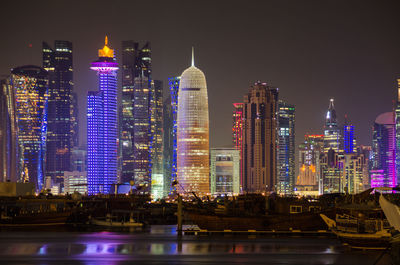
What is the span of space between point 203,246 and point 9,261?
22330mm

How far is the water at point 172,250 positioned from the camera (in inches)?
2571

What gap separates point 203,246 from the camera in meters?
78.6

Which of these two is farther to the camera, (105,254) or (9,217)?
(9,217)

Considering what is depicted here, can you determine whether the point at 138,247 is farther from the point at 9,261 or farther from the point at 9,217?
the point at 9,217

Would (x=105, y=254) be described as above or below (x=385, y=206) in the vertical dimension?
below

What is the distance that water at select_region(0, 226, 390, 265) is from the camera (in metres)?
65.3

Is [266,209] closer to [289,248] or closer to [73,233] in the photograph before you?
[289,248]

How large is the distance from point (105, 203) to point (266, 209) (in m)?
61.6

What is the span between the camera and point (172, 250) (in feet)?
249

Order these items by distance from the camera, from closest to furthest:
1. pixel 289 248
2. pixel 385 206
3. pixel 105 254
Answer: pixel 385 206 → pixel 105 254 → pixel 289 248

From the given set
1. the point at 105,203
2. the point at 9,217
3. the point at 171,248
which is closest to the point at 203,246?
the point at 171,248

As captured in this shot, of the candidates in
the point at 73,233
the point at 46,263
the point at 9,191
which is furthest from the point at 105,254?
the point at 9,191

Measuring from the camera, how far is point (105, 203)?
14412cm

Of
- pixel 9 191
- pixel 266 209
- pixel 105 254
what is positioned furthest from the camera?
pixel 9 191
